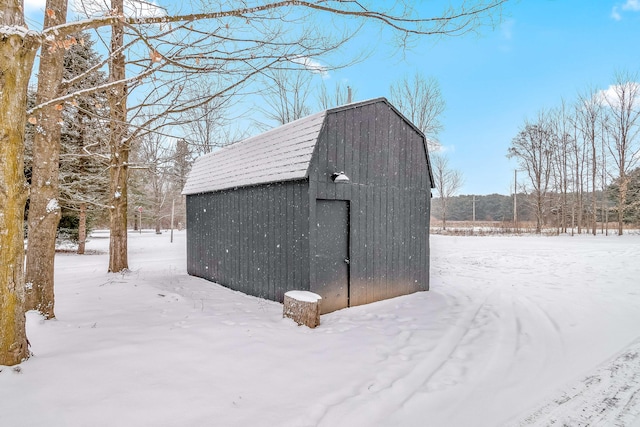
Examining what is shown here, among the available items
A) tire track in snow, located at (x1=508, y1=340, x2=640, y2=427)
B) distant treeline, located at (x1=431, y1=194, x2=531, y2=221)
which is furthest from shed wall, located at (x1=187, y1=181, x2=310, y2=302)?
distant treeline, located at (x1=431, y1=194, x2=531, y2=221)

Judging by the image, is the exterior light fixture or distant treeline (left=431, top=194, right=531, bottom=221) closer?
the exterior light fixture

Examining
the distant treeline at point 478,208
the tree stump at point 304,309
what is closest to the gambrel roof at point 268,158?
the tree stump at point 304,309

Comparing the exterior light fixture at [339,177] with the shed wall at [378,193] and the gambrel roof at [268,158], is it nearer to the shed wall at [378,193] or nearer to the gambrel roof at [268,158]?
the shed wall at [378,193]

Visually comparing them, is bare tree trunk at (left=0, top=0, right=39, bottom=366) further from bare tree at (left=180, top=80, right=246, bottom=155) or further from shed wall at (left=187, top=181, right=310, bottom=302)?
shed wall at (left=187, top=181, right=310, bottom=302)

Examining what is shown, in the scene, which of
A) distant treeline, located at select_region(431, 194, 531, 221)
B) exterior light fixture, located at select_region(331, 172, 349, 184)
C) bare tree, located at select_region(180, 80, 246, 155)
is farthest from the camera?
distant treeline, located at select_region(431, 194, 531, 221)

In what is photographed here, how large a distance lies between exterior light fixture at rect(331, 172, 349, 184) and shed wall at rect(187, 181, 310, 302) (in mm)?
534

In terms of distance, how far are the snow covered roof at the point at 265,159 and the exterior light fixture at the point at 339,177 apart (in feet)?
1.92

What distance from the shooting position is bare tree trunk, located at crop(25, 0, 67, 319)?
3.93 m

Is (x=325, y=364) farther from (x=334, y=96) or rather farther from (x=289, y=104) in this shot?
(x=334, y=96)

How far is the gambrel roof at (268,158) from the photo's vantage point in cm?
540

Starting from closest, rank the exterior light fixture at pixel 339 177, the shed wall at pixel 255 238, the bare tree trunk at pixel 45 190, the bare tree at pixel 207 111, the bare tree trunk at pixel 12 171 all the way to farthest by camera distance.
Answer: the bare tree trunk at pixel 12 171 < the bare tree trunk at pixel 45 190 < the exterior light fixture at pixel 339 177 < the shed wall at pixel 255 238 < the bare tree at pixel 207 111

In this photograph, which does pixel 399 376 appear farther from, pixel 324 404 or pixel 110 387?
A: pixel 110 387

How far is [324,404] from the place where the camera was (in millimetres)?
2605

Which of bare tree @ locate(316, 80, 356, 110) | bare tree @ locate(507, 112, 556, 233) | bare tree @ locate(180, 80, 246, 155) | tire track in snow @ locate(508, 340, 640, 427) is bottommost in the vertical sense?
tire track in snow @ locate(508, 340, 640, 427)
